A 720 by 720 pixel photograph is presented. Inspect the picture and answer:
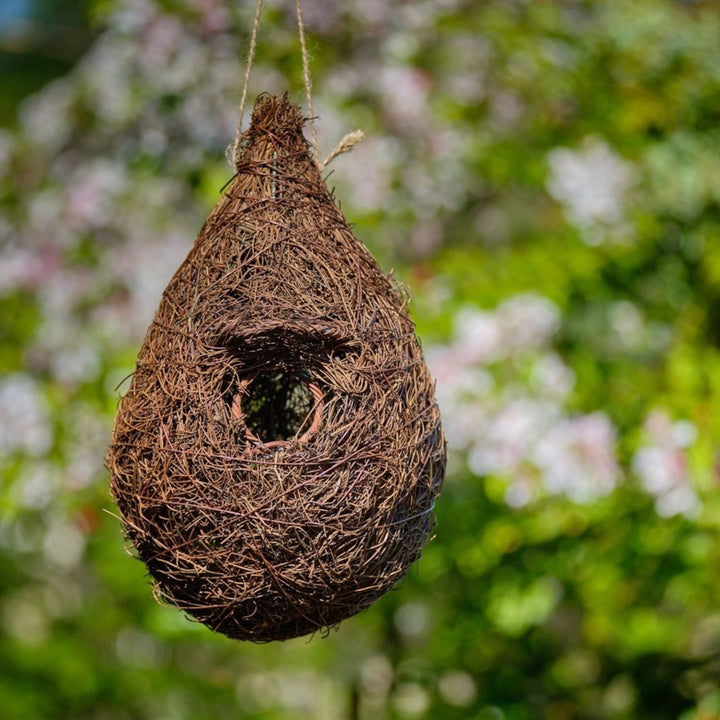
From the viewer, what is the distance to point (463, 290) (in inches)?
127

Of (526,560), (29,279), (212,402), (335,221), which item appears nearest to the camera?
(212,402)

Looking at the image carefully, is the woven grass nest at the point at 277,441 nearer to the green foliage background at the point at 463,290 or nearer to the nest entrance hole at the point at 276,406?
the nest entrance hole at the point at 276,406

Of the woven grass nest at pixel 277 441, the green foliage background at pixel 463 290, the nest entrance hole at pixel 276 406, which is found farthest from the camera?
the green foliage background at pixel 463 290

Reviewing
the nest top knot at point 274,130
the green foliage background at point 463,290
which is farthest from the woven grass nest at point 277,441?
the green foliage background at point 463,290

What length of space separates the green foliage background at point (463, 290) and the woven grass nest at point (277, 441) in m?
1.27

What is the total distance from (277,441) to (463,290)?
1.76 meters

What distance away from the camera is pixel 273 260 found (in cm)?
157

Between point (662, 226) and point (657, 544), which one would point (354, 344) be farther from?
point (662, 226)

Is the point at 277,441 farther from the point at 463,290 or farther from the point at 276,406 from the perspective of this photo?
the point at 463,290

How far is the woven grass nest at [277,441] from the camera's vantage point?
4.74ft

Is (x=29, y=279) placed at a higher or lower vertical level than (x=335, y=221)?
lower

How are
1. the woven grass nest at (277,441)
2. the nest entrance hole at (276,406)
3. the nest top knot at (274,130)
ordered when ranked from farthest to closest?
the nest entrance hole at (276,406)
the nest top knot at (274,130)
the woven grass nest at (277,441)

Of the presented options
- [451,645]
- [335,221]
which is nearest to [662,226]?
[451,645]

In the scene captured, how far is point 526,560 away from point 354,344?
1.77 metres
